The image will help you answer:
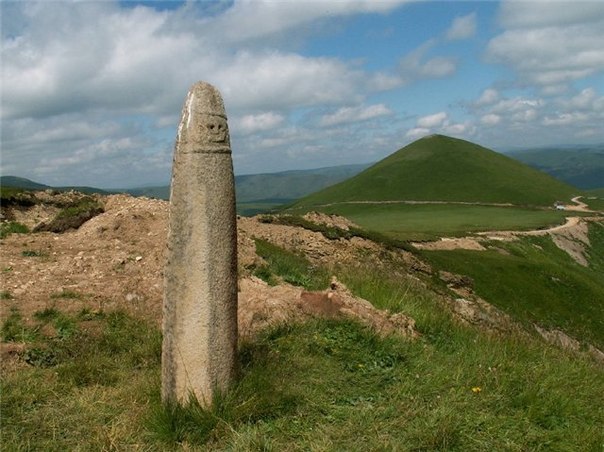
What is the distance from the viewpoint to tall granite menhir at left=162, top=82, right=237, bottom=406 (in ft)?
21.0

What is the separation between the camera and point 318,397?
6.82 meters

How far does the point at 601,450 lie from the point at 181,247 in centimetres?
535

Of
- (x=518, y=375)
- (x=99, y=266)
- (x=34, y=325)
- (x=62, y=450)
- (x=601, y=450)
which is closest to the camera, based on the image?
(x=62, y=450)

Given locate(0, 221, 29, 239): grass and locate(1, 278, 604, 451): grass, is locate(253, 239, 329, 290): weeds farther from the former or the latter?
locate(0, 221, 29, 239): grass

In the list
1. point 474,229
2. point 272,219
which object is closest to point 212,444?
point 272,219

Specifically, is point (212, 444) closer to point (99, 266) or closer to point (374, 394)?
point (374, 394)

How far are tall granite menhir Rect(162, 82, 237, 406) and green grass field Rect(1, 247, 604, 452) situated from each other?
15.7 inches

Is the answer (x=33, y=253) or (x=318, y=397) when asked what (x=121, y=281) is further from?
(x=318, y=397)

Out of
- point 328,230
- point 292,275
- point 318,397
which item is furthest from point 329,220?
point 318,397

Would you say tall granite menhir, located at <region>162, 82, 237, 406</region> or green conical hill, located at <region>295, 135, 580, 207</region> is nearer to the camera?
tall granite menhir, located at <region>162, 82, 237, 406</region>

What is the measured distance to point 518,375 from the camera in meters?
7.65

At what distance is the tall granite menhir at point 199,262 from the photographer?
6395 mm

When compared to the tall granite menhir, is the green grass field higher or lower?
lower

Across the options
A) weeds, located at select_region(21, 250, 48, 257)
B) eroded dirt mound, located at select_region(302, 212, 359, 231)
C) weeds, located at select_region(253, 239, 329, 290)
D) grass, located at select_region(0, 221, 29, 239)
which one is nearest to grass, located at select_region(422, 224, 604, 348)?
eroded dirt mound, located at select_region(302, 212, 359, 231)
